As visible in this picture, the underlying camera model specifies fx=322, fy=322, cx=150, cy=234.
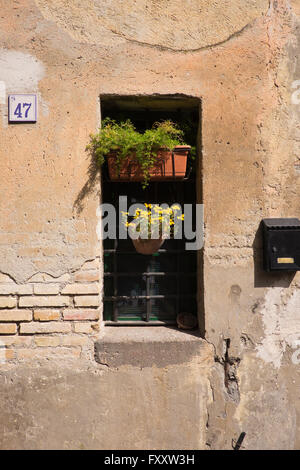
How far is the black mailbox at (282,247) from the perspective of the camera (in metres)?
2.32

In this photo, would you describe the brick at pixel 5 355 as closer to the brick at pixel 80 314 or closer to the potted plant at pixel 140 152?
the brick at pixel 80 314

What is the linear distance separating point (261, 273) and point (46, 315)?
163 cm

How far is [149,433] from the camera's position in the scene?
236 cm

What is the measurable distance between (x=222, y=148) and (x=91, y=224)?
44.5 inches

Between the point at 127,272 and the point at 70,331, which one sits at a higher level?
the point at 127,272

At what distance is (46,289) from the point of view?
2.37 meters

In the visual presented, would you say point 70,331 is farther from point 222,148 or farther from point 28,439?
→ point 222,148

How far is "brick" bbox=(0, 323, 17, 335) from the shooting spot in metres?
2.35

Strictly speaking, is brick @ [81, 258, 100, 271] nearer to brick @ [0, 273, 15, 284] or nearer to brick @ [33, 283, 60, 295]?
brick @ [33, 283, 60, 295]

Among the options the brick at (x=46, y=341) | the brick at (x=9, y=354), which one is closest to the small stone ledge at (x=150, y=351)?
the brick at (x=46, y=341)

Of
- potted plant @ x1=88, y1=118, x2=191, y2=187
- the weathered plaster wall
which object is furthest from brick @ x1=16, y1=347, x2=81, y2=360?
potted plant @ x1=88, y1=118, x2=191, y2=187

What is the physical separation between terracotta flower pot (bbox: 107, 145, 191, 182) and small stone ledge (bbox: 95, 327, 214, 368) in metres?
1.22
